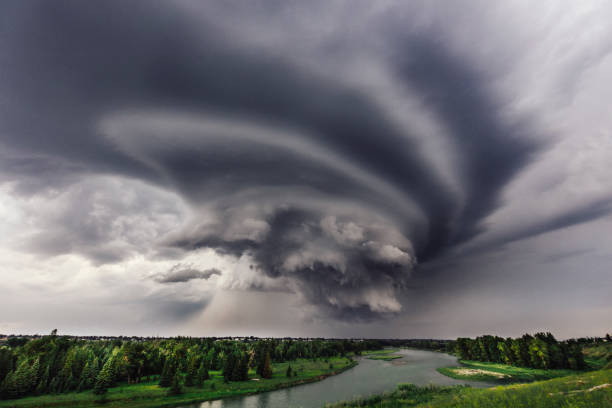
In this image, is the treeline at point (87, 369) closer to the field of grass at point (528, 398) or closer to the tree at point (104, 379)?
the tree at point (104, 379)

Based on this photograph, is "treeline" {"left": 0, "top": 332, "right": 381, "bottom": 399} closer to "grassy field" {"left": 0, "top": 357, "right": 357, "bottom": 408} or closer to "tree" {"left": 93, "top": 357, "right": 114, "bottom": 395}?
"tree" {"left": 93, "top": 357, "right": 114, "bottom": 395}

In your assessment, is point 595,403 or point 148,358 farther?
point 148,358

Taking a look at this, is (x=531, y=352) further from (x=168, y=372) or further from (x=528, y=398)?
(x=168, y=372)

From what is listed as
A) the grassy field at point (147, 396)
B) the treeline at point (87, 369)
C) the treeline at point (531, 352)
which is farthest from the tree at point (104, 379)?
the treeline at point (531, 352)

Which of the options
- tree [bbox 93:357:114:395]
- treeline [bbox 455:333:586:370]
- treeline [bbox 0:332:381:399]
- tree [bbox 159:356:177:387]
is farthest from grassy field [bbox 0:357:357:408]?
treeline [bbox 455:333:586:370]

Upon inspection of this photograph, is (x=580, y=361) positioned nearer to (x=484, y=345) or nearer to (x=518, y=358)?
(x=518, y=358)

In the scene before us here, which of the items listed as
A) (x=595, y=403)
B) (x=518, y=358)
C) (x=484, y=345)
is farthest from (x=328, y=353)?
(x=595, y=403)

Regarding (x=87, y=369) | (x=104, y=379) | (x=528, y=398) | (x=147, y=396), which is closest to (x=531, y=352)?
(x=528, y=398)

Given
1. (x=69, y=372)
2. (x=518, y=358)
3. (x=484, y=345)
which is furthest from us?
(x=484, y=345)
